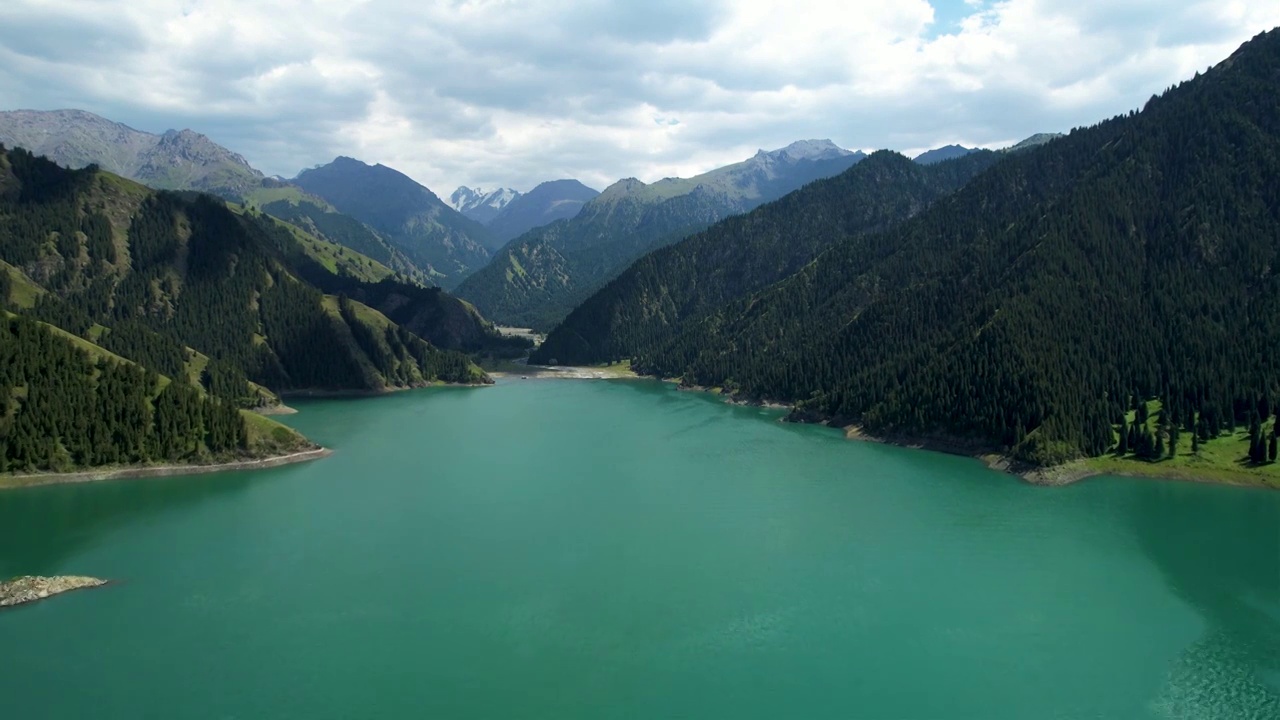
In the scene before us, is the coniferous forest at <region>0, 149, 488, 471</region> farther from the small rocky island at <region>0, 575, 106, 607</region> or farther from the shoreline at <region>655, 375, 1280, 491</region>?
the shoreline at <region>655, 375, 1280, 491</region>

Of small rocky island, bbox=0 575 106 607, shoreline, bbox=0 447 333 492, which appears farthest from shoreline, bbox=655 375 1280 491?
small rocky island, bbox=0 575 106 607

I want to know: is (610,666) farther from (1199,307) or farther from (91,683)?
Result: (1199,307)

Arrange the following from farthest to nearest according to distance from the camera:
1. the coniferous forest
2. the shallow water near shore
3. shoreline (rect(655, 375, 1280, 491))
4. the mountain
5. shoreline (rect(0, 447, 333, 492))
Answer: the mountain
the coniferous forest
shoreline (rect(655, 375, 1280, 491))
shoreline (rect(0, 447, 333, 492))
the shallow water near shore

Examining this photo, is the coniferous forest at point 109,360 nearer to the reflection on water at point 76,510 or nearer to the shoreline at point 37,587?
the reflection on water at point 76,510

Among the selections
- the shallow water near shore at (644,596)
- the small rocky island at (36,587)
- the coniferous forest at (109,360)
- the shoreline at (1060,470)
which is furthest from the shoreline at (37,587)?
the shoreline at (1060,470)

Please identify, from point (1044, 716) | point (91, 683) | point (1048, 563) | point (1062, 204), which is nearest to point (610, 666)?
point (1044, 716)

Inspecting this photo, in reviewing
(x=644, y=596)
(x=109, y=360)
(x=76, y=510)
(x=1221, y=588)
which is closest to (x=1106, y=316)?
(x=1221, y=588)
